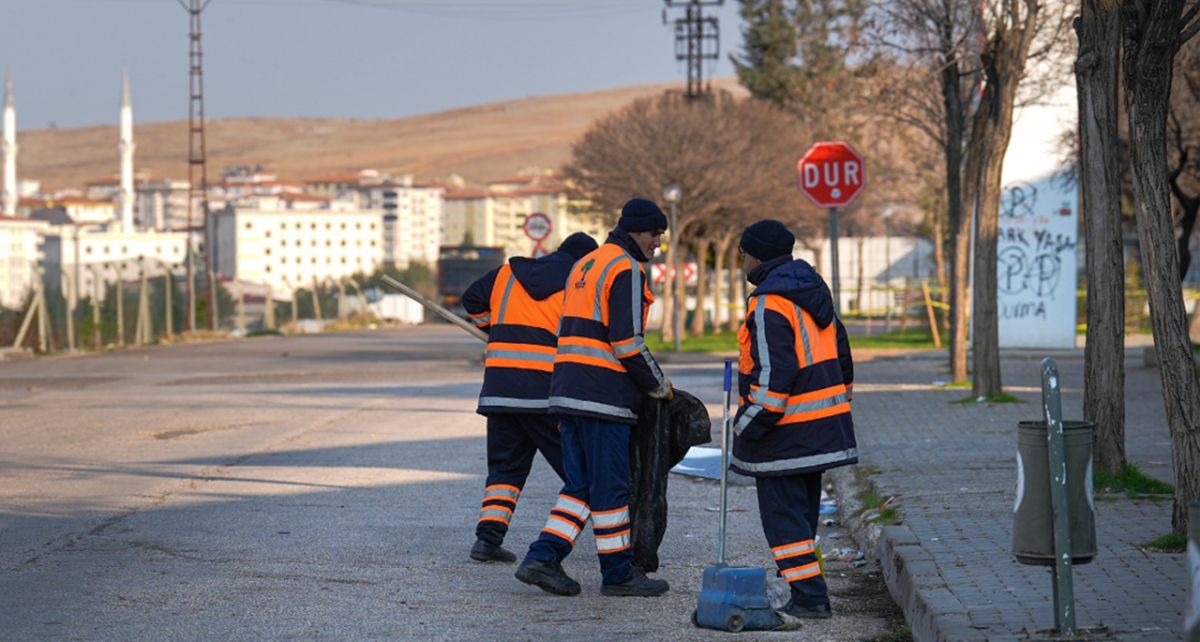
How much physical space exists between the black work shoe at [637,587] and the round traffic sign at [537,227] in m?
26.4

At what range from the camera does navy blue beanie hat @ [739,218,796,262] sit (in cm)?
757

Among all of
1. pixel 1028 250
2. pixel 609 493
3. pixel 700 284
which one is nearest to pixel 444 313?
pixel 609 493

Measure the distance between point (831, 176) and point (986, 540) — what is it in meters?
9.16

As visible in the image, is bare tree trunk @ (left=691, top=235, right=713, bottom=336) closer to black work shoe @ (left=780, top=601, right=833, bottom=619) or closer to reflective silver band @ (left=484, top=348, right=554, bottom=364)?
reflective silver band @ (left=484, top=348, right=554, bottom=364)

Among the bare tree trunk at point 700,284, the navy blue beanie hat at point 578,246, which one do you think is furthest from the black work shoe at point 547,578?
the bare tree trunk at point 700,284

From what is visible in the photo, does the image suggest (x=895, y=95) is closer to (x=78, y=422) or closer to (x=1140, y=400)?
(x=1140, y=400)

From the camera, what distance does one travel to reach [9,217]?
156 metres

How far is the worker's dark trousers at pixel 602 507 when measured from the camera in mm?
8047

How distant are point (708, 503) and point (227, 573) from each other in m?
4.11

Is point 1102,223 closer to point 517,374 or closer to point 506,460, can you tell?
point 517,374

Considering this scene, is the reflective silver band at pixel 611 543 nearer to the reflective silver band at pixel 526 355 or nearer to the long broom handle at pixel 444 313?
the reflective silver band at pixel 526 355

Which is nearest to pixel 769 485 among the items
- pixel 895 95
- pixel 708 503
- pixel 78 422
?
pixel 708 503

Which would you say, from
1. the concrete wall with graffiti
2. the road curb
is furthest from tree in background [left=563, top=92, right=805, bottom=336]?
the road curb

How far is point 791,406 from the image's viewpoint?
739 cm
